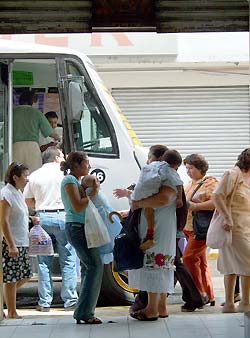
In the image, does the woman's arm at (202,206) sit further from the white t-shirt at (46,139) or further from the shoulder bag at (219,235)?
the white t-shirt at (46,139)

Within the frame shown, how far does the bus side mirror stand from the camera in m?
9.16

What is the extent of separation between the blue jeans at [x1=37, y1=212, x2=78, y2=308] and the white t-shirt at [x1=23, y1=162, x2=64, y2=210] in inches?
4.3

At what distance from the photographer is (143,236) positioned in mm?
6996

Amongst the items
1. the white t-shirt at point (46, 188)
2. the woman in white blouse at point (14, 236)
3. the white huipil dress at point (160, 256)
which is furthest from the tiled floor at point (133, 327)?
the white t-shirt at point (46, 188)

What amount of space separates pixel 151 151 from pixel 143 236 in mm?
988

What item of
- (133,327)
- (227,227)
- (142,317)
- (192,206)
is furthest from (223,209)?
(133,327)

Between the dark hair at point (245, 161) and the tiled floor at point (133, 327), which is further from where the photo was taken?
the dark hair at point (245, 161)

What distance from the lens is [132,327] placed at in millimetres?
6910

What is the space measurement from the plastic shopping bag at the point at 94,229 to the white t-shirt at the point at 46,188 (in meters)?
1.73

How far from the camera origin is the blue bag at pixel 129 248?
6898 mm

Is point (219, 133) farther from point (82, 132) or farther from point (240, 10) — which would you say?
point (240, 10)

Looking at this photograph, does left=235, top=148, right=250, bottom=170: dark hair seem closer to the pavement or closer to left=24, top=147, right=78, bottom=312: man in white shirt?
the pavement

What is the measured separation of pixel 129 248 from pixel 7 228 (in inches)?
57.3

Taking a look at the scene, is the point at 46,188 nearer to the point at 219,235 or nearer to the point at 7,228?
the point at 7,228
